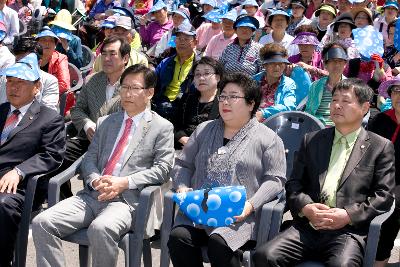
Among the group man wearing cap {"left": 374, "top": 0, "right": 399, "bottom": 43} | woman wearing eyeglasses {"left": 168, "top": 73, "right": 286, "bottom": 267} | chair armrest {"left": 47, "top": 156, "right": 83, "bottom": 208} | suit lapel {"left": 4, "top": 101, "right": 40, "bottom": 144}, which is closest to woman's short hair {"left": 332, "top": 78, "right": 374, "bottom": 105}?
woman wearing eyeglasses {"left": 168, "top": 73, "right": 286, "bottom": 267}

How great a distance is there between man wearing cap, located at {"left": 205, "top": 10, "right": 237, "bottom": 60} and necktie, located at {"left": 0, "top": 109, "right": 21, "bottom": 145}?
3.70 meters

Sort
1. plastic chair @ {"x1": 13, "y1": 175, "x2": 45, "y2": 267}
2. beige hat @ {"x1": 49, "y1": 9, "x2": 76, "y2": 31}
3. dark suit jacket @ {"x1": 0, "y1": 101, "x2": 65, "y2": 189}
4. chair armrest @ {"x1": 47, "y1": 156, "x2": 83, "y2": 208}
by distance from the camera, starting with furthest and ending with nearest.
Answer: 1. beige hat @ {"x1": 49, "y1": 9, "x2": 76, "y2": 31}
2. dark suit jacket @ {"x1": 0, "y1": 101, "x2": 65, "y2": 189}
3. plastic chair @ {"x1": 13, "y1": 175, "x2": 45, "y2": 267}
4. chair armrest @ {"x1": 47, "y1": 156, "x2": 83, "y2": 208}

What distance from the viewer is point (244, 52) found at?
7.26 metres

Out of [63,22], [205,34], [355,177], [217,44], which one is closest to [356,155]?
[355,177]

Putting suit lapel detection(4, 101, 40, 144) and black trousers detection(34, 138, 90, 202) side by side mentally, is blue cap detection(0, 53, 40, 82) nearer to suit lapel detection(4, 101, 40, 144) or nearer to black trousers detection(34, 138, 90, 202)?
suit lapel detection(4, 101, 40, 144)

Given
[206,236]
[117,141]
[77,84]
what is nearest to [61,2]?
[77,84]

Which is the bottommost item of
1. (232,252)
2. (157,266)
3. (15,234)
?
(157,266)

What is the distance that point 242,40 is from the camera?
7473 millimetres

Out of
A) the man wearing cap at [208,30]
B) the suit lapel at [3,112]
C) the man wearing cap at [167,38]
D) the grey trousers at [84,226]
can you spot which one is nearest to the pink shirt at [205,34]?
the man wearing cap at [208,30]

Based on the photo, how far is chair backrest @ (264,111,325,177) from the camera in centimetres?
520

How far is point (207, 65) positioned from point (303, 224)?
1.90 metres

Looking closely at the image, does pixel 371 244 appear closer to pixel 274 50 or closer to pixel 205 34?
pixel 274 50

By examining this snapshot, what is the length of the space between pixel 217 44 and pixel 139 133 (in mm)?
3874

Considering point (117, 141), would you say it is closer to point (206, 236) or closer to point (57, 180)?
point (57, 180)
